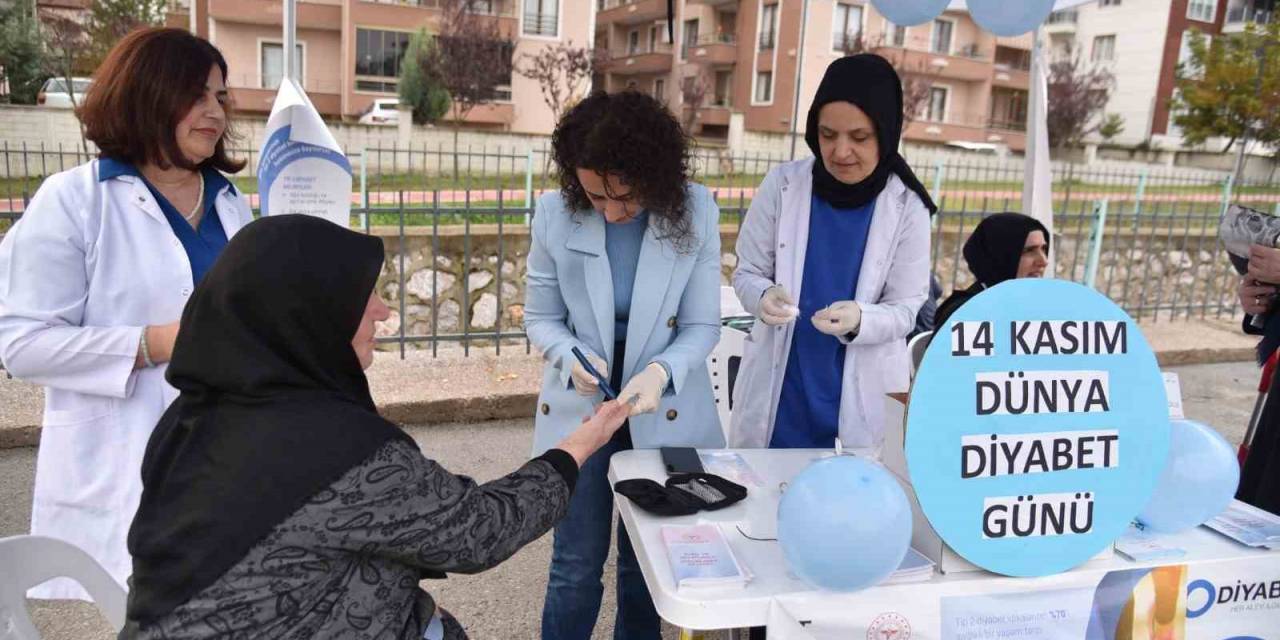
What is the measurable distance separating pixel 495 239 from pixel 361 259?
457 cm

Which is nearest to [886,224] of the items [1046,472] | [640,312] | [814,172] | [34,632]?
[814,172]

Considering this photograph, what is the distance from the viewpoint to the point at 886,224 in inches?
79.0

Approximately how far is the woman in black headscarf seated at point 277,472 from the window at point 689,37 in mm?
29791

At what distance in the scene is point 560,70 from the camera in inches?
837

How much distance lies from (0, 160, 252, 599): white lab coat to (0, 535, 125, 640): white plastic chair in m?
0.09

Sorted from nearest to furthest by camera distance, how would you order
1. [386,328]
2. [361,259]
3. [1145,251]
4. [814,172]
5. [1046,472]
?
[361,259]
[1046,472]
[814,172]
[386,328]
[1145,251]

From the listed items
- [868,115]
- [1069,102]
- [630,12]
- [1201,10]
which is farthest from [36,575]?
[1201,10]

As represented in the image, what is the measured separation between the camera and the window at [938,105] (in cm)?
2830

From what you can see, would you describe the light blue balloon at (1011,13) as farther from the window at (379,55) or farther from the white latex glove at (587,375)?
the window at (379,55)

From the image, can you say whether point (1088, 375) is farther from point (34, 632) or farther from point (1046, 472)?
point (34, 632)

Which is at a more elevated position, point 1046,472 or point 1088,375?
point 1088,375

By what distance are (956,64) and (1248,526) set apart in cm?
2897

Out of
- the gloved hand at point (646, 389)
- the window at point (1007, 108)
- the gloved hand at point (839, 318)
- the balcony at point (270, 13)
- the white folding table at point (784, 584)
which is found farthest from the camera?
the window at point (1007, 108)

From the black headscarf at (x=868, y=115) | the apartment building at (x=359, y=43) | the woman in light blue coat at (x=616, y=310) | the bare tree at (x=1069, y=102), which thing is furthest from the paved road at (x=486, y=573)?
the bare tree at (x=1069, y=102)
